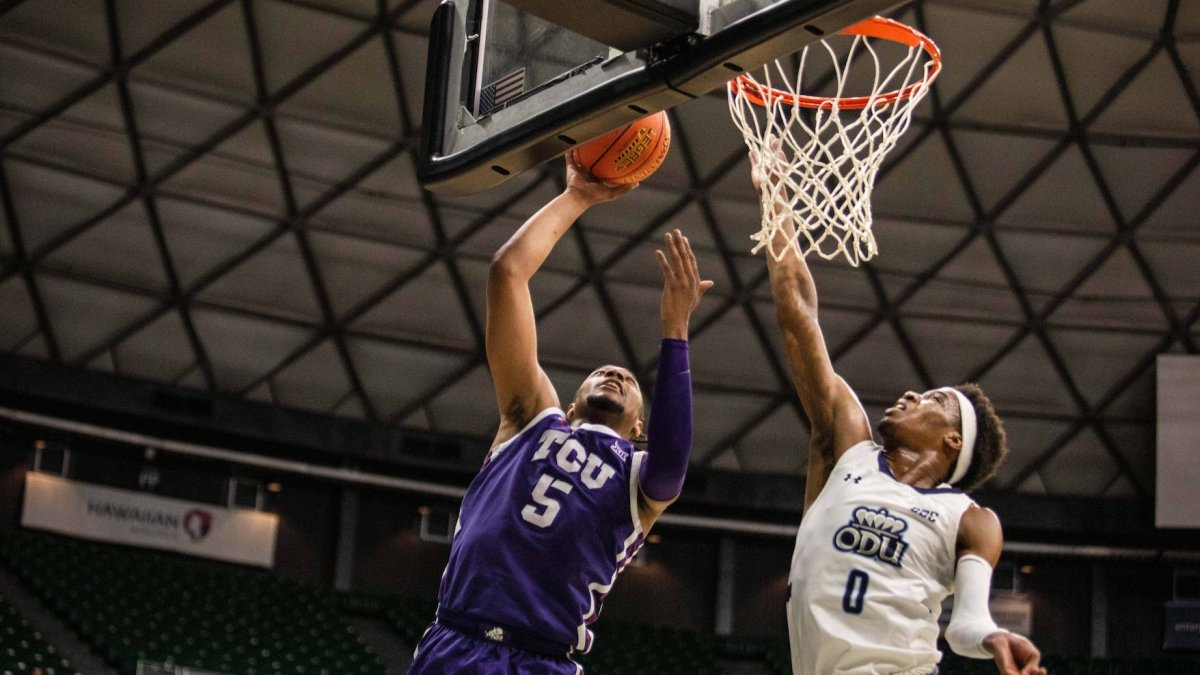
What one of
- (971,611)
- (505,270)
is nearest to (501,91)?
(505,270)

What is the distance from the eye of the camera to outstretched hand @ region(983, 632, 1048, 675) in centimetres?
392

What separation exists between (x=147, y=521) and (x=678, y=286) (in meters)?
19.3

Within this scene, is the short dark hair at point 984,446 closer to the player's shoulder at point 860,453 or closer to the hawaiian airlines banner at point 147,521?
the player's shoulder at point 860,453

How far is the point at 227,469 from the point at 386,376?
3.38 meters

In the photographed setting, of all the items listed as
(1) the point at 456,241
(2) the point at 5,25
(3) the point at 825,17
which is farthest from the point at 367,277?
(3) the point at 825,17

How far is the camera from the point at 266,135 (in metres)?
18.9

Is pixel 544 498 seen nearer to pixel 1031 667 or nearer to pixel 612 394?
pixel 612 394

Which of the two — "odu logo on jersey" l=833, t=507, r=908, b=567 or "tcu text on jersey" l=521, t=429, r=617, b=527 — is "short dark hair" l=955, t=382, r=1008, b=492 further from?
"tcu text on jersey" l=521, t=429, r=617, b=527

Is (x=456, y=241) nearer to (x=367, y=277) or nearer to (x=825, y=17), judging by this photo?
(x=367, y=277)

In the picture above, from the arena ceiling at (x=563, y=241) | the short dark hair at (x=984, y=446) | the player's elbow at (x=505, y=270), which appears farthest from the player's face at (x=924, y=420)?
the arena ceiling at (x=563, y=241)

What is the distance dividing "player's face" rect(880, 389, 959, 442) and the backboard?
1.41 metres

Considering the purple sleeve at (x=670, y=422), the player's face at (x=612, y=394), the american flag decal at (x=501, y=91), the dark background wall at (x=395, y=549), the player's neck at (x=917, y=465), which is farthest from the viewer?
the dark background wall at (x=395, y=549)

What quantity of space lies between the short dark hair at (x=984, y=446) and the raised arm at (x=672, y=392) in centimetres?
116

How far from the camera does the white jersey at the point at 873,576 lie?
15.4 ft
